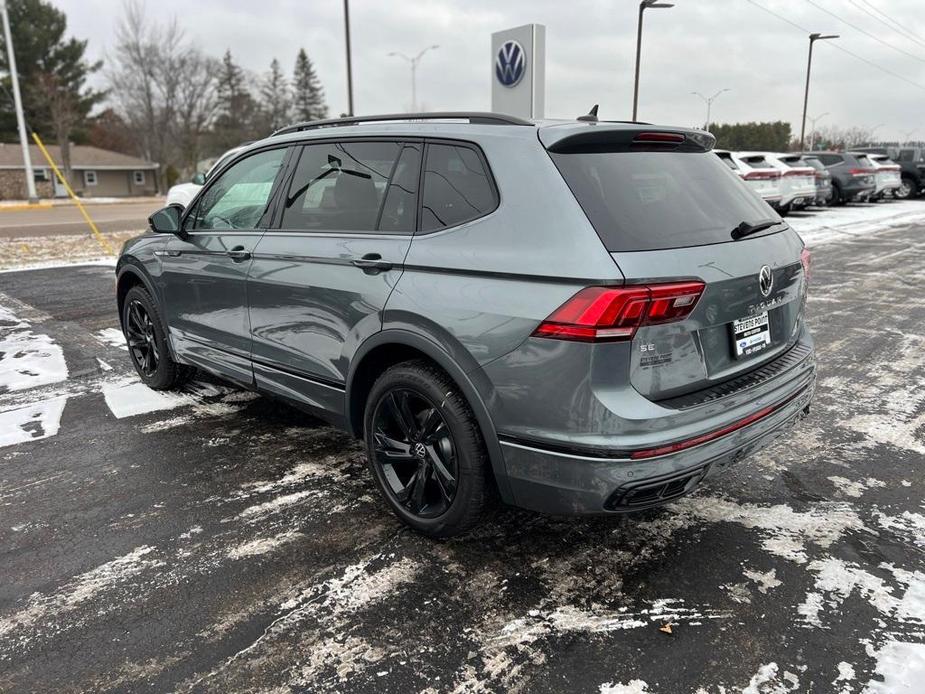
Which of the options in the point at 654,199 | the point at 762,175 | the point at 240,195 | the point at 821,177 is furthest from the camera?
the point at 821,177

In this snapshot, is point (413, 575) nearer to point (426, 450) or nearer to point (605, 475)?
point (426, 450)

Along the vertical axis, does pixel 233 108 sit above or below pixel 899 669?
above

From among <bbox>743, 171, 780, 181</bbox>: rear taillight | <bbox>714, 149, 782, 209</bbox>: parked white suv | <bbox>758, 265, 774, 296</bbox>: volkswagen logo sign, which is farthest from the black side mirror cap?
<bbox>743, 171, 780, 181</bbox>: rear taillight

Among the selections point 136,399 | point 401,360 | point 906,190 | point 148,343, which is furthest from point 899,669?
point 906,190

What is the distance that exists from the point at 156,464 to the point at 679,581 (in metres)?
2.86

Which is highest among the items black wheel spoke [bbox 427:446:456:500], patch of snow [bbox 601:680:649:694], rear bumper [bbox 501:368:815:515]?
rear bumper [bbox 501:368:815:515]

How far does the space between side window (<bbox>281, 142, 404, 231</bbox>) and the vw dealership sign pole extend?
827 cm

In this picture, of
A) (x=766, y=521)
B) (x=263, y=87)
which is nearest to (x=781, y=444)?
(x=766, y=521)

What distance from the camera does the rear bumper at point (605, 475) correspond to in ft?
8.16

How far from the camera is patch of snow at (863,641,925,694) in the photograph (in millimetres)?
2244

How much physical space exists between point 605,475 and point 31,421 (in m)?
4.01

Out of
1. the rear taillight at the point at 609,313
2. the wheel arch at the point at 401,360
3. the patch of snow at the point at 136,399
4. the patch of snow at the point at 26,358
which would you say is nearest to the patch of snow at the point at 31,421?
the patch of snow at the point at 136,399

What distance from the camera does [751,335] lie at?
9.53 feet

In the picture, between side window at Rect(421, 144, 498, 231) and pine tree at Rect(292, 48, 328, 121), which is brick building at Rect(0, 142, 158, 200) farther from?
side window at Rect(421, 144, 498, 231)
